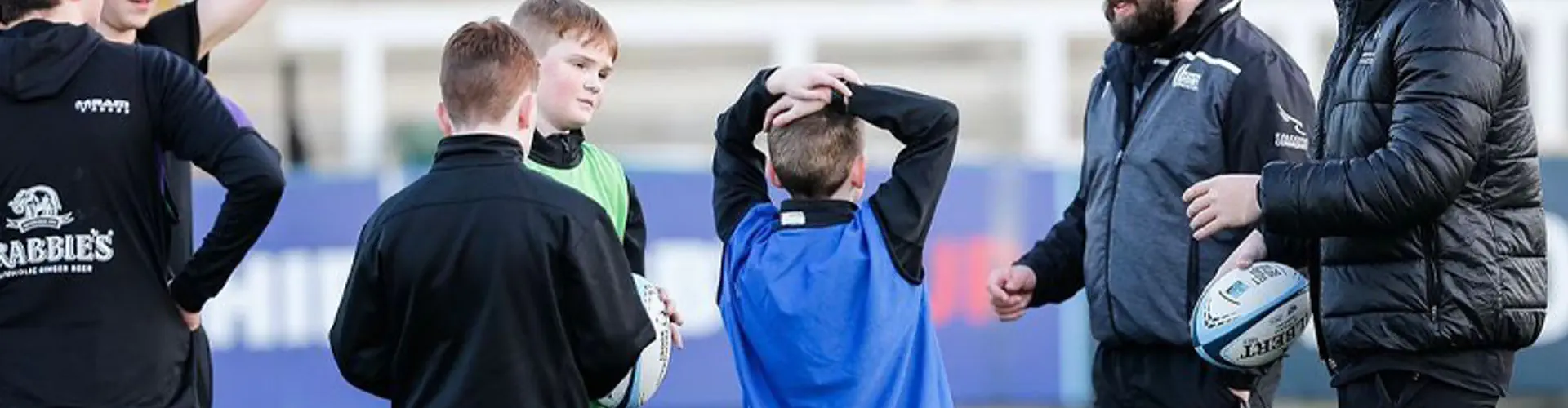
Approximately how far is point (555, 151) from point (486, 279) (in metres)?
0.90

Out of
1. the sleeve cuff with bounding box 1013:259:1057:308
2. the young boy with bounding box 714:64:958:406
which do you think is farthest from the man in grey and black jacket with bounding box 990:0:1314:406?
the young boy with bounding box 714:64:958:406

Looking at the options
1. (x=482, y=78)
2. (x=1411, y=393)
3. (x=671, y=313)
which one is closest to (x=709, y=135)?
(x=671, y=313)

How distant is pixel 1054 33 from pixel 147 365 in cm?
994

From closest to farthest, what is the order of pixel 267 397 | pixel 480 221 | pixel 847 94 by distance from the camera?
pixel 480 221, pixel 847 94, pixel 267 397

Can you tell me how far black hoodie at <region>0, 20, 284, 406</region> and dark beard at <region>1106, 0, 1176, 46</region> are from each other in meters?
1.99

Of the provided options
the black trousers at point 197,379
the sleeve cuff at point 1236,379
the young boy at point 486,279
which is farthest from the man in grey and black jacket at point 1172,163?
the black trousers at point 197,379

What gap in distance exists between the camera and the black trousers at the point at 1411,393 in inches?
200

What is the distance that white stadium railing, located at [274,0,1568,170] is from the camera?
→ 582 inches

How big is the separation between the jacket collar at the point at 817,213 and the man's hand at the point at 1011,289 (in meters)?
1.17

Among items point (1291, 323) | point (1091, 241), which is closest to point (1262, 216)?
point (1291, 323)

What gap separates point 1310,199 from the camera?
5.05 metres

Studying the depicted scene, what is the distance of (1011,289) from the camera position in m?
6.50

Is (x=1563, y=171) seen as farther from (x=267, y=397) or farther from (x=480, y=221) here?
(x=480, y=221)

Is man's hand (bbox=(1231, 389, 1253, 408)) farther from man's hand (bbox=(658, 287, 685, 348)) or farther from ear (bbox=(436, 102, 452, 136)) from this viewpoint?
ear (bbox=(436, 102, 452, 136))
